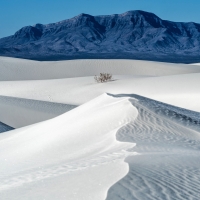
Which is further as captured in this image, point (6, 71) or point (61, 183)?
point (6, 71)

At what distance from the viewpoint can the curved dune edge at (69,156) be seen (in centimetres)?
416

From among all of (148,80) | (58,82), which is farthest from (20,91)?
(148,80)

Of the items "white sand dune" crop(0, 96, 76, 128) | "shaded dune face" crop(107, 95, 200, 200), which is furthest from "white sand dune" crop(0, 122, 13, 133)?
"shaded dune face" crop(107, 95, 200, 200)

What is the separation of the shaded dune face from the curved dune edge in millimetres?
156

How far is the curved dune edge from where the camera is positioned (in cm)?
416

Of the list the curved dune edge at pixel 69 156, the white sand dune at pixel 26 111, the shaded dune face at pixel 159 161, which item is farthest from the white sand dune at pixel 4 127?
the shaded dune face at pixel 159 161

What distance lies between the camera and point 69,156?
6629 mm

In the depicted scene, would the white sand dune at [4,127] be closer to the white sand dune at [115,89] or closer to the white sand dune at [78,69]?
the white sand dune at [115,89]

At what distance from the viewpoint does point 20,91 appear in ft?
84.4

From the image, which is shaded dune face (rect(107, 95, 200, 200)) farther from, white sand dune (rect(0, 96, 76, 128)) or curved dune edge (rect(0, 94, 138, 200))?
white sand dune (rect(0, 96, 76, 128))

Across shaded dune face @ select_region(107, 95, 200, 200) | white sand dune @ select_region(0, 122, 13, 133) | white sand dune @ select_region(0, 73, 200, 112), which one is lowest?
white sand dune @ select_region(0, 122, 13, 133)

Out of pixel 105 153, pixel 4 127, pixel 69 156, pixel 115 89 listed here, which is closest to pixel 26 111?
pixel 4 127

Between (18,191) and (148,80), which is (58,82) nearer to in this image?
(148,80)

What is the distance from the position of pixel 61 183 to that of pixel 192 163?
59.3 inches
